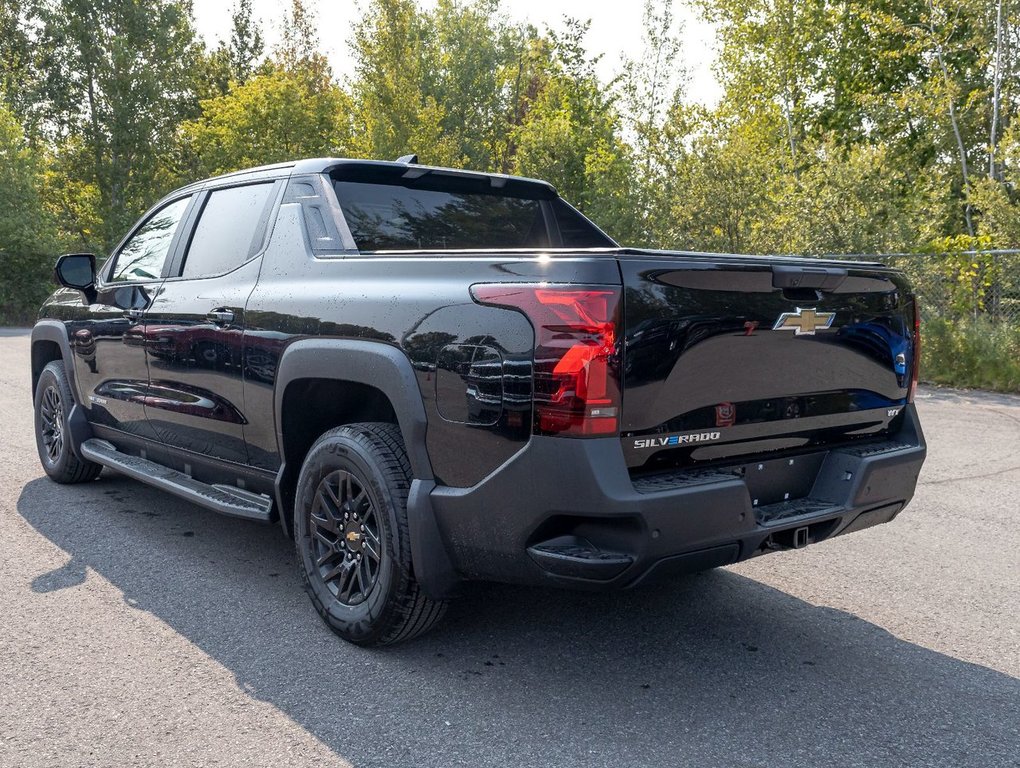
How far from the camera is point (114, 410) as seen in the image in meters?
5.35

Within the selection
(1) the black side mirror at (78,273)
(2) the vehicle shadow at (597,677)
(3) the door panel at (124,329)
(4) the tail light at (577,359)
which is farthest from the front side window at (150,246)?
(4) the tail light at (577,359)

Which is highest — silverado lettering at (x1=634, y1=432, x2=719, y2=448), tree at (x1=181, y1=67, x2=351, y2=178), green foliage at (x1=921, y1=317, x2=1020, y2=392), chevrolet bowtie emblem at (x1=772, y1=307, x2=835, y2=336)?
tree at (x1=181, y1=67, x2=351, y2=178)

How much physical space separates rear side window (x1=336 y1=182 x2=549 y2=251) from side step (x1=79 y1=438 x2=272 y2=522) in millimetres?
1234

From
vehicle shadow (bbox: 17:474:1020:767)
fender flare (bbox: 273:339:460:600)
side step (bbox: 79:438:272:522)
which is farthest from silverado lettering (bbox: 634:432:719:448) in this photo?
side step (bbox: 79:438:272:522)

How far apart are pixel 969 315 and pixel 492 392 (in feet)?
35.9

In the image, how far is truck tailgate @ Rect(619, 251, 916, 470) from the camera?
9.52 ft

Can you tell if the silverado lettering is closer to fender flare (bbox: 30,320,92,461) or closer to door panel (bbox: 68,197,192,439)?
door panel (bbox: 68,197,192,439)

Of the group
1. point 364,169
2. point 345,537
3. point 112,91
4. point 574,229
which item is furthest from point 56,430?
point 112,91

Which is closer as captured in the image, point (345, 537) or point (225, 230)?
point (345, 537)

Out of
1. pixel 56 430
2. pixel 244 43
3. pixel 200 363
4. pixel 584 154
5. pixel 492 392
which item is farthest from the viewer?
pixel 244 43

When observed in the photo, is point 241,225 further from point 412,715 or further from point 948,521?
point 948,521

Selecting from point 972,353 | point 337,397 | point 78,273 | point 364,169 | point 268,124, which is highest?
point 268,124

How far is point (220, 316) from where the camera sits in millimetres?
4254

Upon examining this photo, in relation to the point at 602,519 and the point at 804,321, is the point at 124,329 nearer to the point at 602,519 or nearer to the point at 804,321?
the point at 602,519
